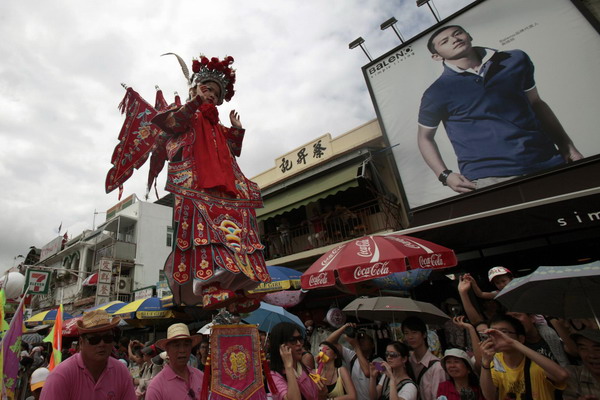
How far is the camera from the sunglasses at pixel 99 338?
2.45 m

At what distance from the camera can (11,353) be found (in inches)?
139

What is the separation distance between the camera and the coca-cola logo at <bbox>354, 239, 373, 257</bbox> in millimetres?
4567

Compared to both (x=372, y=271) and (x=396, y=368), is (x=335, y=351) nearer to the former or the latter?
(x=396, y=368)

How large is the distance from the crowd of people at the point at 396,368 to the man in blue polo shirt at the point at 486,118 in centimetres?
484

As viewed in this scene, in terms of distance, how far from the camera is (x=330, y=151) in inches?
432

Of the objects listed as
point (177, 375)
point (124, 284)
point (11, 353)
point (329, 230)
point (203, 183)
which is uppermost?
point (124, 284)

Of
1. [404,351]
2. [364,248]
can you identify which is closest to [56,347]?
[364,248]

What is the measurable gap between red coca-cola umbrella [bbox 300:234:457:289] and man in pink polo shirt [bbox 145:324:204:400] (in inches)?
80.0

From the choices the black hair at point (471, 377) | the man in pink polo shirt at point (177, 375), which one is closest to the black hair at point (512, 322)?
the black hair at point (471, 377)

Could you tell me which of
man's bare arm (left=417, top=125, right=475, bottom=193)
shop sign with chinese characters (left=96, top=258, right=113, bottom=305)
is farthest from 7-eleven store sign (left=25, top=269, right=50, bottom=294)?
man's bare arm (left=417, top=125, right=475, bottom=193)

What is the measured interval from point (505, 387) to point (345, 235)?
765 cm

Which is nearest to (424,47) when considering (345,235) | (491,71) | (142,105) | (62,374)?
(491,71)

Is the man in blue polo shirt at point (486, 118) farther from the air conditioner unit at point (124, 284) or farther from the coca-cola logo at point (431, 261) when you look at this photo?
the air conditioner unit at point (124, 284)

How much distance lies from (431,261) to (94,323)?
151 inches
